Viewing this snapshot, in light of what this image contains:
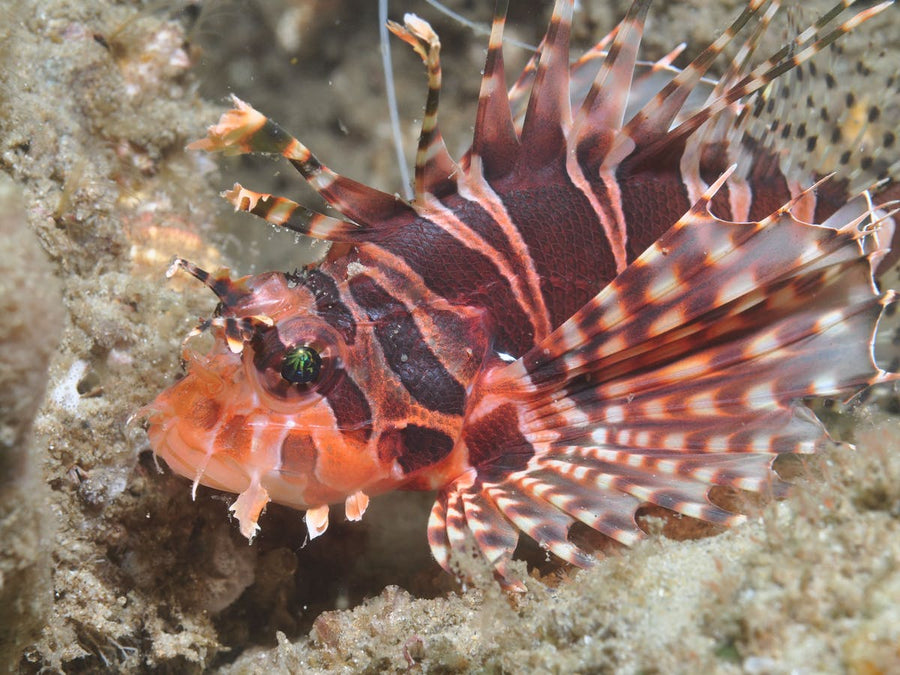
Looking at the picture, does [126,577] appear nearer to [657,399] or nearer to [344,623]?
[344,623]

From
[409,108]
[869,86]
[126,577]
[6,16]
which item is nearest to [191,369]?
[126,577]

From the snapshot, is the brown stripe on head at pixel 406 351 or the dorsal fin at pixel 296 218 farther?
the brown stripe on head at pixel 406 351

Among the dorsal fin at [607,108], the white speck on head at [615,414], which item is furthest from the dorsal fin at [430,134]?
the white speck on head at [615,414]

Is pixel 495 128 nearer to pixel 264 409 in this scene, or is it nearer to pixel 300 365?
pixel 300 365

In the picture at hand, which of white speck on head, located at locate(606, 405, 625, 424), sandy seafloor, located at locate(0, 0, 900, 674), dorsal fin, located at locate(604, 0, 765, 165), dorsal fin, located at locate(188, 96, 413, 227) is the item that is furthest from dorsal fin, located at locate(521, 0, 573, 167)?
sandy seafloor, located at locate(0, 0, 900, 674)

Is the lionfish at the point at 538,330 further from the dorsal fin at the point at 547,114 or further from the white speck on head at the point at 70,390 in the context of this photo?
the white speck on head at the point at 70,390

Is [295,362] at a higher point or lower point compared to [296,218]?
lower

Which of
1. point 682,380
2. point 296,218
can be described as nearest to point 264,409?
point 296,218
